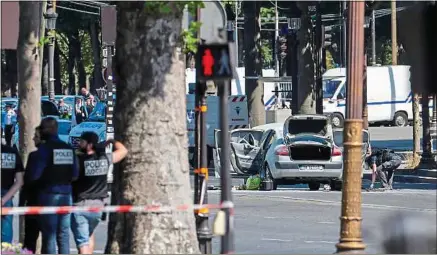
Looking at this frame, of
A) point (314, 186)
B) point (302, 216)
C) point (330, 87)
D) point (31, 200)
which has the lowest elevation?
point (302, 216)

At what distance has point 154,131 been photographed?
11.8 metres

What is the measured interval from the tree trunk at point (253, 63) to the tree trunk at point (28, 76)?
87.6ft

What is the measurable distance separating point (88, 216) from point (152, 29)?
245 centimetres

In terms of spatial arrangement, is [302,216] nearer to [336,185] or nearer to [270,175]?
[270,175]

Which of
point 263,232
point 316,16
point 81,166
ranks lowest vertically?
point 263,232

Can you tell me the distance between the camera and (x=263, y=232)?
719 inches

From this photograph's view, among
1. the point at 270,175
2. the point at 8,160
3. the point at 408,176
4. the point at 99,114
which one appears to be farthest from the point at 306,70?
the point at 8,160

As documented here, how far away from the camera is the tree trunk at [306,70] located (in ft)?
127

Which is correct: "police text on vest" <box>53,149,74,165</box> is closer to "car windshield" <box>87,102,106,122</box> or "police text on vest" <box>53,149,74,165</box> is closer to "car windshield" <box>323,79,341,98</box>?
"car windshield" <box>87,102,106,122</box>

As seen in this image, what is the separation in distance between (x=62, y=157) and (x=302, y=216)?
9.18m

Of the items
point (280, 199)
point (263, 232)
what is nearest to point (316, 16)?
point (280, 199)

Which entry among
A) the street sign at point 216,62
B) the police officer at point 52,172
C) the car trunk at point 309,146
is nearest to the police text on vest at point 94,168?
the police officer at point 52,172

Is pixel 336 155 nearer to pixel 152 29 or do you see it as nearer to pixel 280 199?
pixel 280 199

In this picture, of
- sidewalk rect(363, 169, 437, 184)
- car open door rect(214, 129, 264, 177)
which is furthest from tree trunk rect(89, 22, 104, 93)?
car open door rect(214, 129, 264, 177)
